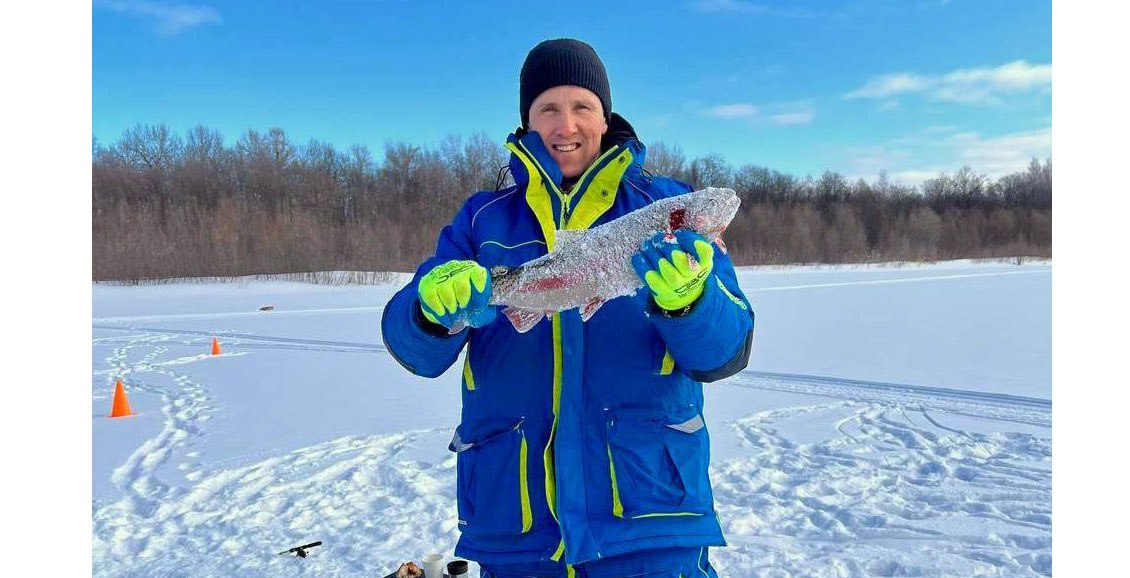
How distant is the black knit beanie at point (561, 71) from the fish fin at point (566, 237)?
546 mm

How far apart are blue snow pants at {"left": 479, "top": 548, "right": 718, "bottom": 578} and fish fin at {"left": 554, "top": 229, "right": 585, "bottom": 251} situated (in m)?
0.91

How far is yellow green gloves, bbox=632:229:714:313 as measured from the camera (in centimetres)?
200

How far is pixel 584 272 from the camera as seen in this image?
6.75 feet

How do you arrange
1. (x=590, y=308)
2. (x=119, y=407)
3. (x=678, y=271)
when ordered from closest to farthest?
(x=678, y=271), (x=590, y=308), (x=119, y=407)

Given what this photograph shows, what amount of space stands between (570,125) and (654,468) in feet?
3.60

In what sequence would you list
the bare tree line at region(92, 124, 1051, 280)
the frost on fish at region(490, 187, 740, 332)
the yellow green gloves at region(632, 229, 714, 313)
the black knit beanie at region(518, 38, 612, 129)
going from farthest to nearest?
the bare tree line at region(92, 124, 1051, 280) < the black knit beanie at region(518, 38, 612, 129) < the frost on fish at region(490, 187, 740, 332) < the yellow green gloves at region(632, 229, 714, 313)

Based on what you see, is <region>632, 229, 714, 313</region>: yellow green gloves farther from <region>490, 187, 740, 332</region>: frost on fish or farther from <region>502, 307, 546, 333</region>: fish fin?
<region>502, 307, 546, 333</region>: fish fin

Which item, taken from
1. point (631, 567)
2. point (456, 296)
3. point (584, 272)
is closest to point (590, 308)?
point (584, 272)

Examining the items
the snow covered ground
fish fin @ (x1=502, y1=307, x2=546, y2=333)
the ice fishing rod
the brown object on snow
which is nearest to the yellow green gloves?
fish fin @ (x1=502, y1=307, x2=546, y2=333)

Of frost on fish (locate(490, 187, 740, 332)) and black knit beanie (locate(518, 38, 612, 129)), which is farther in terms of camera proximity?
black knit beanie (locate(518, 38, 612, 129))

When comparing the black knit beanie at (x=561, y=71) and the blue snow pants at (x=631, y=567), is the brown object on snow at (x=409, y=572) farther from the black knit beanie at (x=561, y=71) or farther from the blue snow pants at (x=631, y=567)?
the black knit beanie at (x=561, y=71)

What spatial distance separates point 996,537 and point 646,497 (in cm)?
345

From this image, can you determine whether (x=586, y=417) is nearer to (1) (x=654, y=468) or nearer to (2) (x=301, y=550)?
(1) (x=654, y=468)
